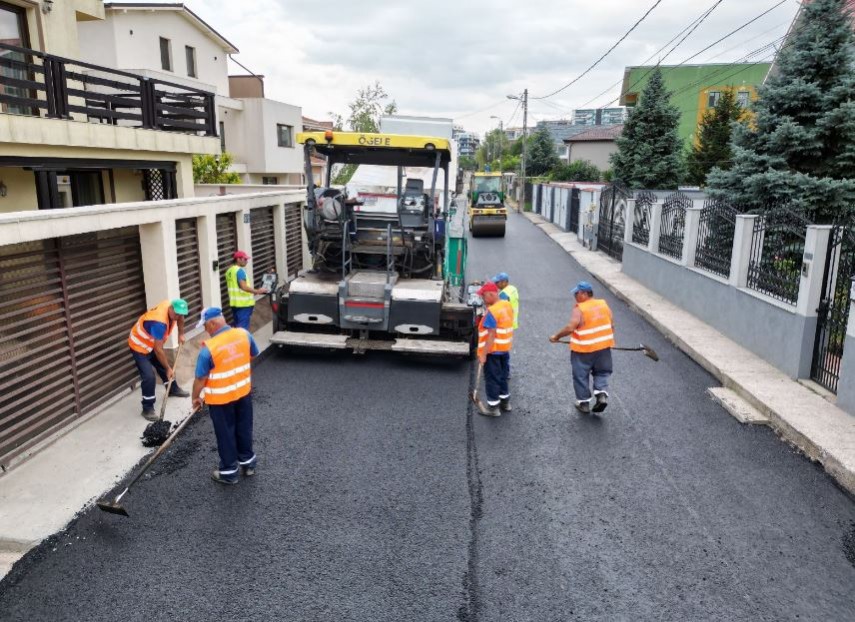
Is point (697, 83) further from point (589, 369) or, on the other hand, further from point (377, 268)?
point (589, 369)

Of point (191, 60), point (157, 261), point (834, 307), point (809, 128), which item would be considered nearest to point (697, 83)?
point (191, 60)

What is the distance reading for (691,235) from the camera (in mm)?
12320

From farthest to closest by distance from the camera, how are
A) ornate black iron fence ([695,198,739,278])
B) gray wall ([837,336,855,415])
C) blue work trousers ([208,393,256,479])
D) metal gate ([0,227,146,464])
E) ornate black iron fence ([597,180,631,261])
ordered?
ornate black iron fence ([597,180,631,261]) → ornate black iron fence ([695,198,739,278]) → gray wall ([837,336,855,415]) → metal gate ([0,227,146,464]) → blue work trousers ([208,393,256,479])

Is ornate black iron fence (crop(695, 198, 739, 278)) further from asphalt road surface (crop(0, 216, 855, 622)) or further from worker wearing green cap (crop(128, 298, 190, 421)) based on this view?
worker wearing green cap (crop(128, 298, 190, 421))

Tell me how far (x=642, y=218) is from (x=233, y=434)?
1320cm

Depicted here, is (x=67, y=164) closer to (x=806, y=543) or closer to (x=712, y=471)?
(x=712, y=471)

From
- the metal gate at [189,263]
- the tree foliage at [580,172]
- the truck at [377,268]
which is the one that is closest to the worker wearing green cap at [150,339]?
the metal gate at [189,263]

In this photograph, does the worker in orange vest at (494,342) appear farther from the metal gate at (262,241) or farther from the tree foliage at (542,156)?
the tree foliage at (542,156)

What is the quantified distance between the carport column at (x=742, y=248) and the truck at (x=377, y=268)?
4.34 metres

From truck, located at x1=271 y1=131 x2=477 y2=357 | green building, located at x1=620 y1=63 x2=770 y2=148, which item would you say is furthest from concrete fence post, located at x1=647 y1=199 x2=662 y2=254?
A: green building, located at x1=620 y1=63 x2=770 y2=148

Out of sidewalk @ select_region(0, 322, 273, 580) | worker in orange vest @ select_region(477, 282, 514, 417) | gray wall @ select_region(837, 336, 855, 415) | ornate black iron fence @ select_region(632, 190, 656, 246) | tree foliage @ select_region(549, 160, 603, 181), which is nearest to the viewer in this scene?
sidewalk @ select_region(0, 322, 273, 580)

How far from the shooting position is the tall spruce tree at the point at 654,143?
82.7 ft

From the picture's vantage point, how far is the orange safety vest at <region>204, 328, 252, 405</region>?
17.4ft

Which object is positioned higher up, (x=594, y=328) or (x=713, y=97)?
(x=713, y=97)
